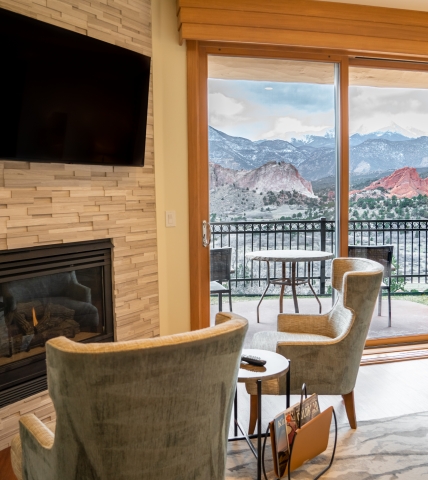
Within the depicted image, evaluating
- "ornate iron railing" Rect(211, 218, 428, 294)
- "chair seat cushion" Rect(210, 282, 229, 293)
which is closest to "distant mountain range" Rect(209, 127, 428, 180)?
"ornate iron railing" Rect(211, 218, 428, 294)

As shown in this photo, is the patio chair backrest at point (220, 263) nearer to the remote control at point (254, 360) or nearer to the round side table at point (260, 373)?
the round side table at point (260, 373)

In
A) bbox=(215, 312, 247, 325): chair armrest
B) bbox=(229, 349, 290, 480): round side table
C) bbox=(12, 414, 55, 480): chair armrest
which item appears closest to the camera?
bbox=(12, 414, 55, 480): chair armrest

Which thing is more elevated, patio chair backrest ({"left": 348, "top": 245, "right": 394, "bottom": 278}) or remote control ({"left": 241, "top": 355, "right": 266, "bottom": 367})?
patio chair backrest ({"left": 348, "top": 245, "right": 394, "bottom": 278})

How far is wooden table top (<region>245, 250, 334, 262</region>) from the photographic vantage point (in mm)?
3359

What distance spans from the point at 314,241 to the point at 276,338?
3.77 ft

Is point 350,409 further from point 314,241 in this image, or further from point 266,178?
point 266,178

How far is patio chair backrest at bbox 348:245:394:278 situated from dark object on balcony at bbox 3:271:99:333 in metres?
2.07

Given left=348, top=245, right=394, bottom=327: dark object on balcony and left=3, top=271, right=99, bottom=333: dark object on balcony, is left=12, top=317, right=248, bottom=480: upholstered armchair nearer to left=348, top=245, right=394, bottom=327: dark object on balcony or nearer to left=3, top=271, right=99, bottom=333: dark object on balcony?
left=3, top=271, right=99, bottom=333: dark object on balcony

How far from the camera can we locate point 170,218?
3168 mm

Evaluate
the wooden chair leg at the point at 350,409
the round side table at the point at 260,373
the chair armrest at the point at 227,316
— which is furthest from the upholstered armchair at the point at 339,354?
the chair armrest at the point at 227,316

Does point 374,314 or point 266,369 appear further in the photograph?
point 374,314

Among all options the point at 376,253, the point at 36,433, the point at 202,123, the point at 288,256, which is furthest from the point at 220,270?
the point at 36,433

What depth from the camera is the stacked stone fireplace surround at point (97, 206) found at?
2.31m

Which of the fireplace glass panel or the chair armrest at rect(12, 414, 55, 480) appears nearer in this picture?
the chair armrest at rect(12, 414, 55, 480)
